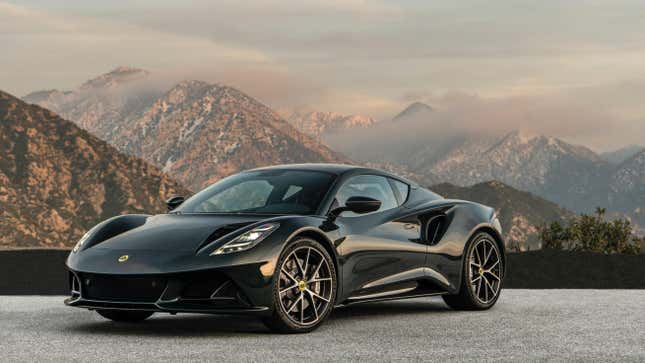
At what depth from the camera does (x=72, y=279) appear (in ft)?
26.6

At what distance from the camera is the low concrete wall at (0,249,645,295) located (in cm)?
1628

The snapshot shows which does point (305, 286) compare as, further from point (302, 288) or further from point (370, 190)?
point (370, 190)

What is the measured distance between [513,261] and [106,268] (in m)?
11.0

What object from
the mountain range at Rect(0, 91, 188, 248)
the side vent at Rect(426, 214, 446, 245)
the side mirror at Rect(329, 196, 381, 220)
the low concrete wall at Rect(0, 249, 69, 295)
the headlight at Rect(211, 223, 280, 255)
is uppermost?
the side mirror at Rect(329, 196, 381, 220)

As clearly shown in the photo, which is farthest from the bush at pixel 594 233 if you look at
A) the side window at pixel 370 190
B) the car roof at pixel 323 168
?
the car roof at pixel 323 168

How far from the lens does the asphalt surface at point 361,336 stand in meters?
6.53

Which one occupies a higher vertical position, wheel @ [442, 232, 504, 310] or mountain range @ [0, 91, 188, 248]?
wheel @ [442, 232, 504, 310]

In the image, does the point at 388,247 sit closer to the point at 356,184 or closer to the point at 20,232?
the point at 356,184

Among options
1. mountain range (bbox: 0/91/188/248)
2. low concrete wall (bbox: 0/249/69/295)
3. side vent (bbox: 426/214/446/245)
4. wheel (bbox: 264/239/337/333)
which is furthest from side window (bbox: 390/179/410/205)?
mountain range (bbox: 0/91/188/248)

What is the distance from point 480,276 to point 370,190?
1686 millimetres

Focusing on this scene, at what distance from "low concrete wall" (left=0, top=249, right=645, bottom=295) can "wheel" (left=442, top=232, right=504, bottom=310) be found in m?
6.15

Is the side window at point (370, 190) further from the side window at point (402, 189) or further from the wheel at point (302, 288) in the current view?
the wheel at point (302, 288)

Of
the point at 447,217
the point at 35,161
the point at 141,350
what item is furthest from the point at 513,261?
the point at 35,161

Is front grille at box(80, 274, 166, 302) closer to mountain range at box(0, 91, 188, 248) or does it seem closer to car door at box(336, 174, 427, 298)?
car door at box(336, 174, 427, 298)
